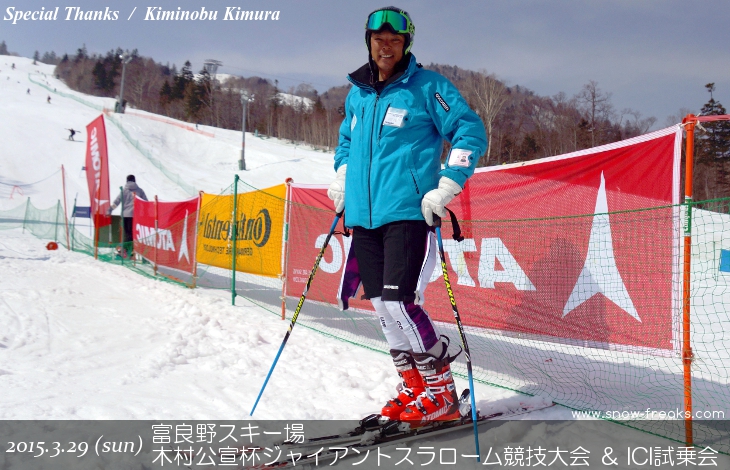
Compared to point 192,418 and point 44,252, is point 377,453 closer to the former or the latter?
point 192,418

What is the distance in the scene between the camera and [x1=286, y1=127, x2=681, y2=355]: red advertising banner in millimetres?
3369

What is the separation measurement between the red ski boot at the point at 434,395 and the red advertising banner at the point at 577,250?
1.25 metres

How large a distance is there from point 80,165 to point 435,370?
112 feet

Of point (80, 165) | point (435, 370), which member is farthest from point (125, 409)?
point (80, 165)

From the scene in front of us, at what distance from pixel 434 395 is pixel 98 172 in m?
12.1

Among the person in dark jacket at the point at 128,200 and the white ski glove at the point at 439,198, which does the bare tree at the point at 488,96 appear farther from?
the white ski glove at the point at 439,198

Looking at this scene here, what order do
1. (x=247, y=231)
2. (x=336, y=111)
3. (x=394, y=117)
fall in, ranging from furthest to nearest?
1. (x=336, y=111)
2. (x=247, y=231)
3. (x=394, y=117)

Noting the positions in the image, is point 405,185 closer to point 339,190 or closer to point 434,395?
point 339,190

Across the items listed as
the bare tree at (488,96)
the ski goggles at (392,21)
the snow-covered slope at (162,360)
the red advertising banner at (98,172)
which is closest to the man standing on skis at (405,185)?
the ski goggles at (392,21)

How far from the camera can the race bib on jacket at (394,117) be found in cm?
261

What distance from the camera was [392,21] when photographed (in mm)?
2602

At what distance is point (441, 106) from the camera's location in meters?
2.59

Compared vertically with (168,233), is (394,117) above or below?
above

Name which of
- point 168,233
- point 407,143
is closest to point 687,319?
point 407,143
